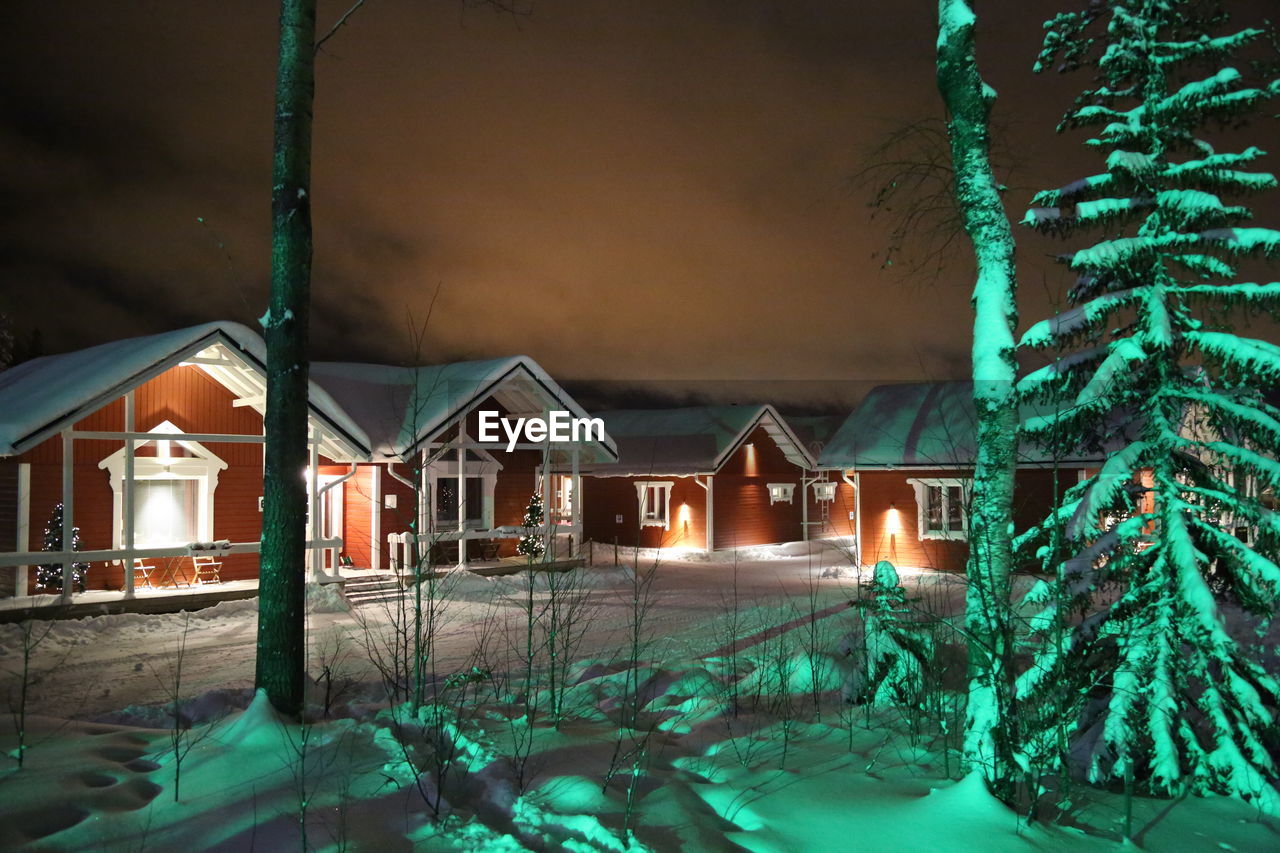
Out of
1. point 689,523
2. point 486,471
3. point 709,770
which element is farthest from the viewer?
point 689,523

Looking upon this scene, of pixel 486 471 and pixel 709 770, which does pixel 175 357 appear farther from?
pixel 709 770

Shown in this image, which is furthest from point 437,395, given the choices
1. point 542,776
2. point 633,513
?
point 542,776

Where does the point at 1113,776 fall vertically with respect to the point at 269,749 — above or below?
below

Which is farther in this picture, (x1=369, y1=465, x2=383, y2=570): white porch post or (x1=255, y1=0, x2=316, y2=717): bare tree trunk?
(x1=369, y1=465, x2=383, y2=570): white porch post

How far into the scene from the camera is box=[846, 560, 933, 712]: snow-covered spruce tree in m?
8.92

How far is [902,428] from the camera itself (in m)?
26.3

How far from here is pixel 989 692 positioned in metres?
6.61

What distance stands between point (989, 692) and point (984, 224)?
370 cm

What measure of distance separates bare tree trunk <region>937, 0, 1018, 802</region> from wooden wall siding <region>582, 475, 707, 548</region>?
2403cm

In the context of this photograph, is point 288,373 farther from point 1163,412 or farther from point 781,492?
point 781,492

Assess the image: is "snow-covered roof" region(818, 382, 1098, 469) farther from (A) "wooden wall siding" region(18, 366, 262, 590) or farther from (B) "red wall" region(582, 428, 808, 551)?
(A) "wooden wall siding" region(18, 366, 262, 590)

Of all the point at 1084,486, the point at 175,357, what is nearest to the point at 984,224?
the point at 1084,486

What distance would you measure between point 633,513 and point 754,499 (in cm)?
482

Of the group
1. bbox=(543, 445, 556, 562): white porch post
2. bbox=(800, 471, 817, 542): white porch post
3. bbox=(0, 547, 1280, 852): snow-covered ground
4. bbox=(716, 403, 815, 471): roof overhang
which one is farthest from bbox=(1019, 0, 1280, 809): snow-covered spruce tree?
bbox=(800, 471, 817, 542): white porch post
